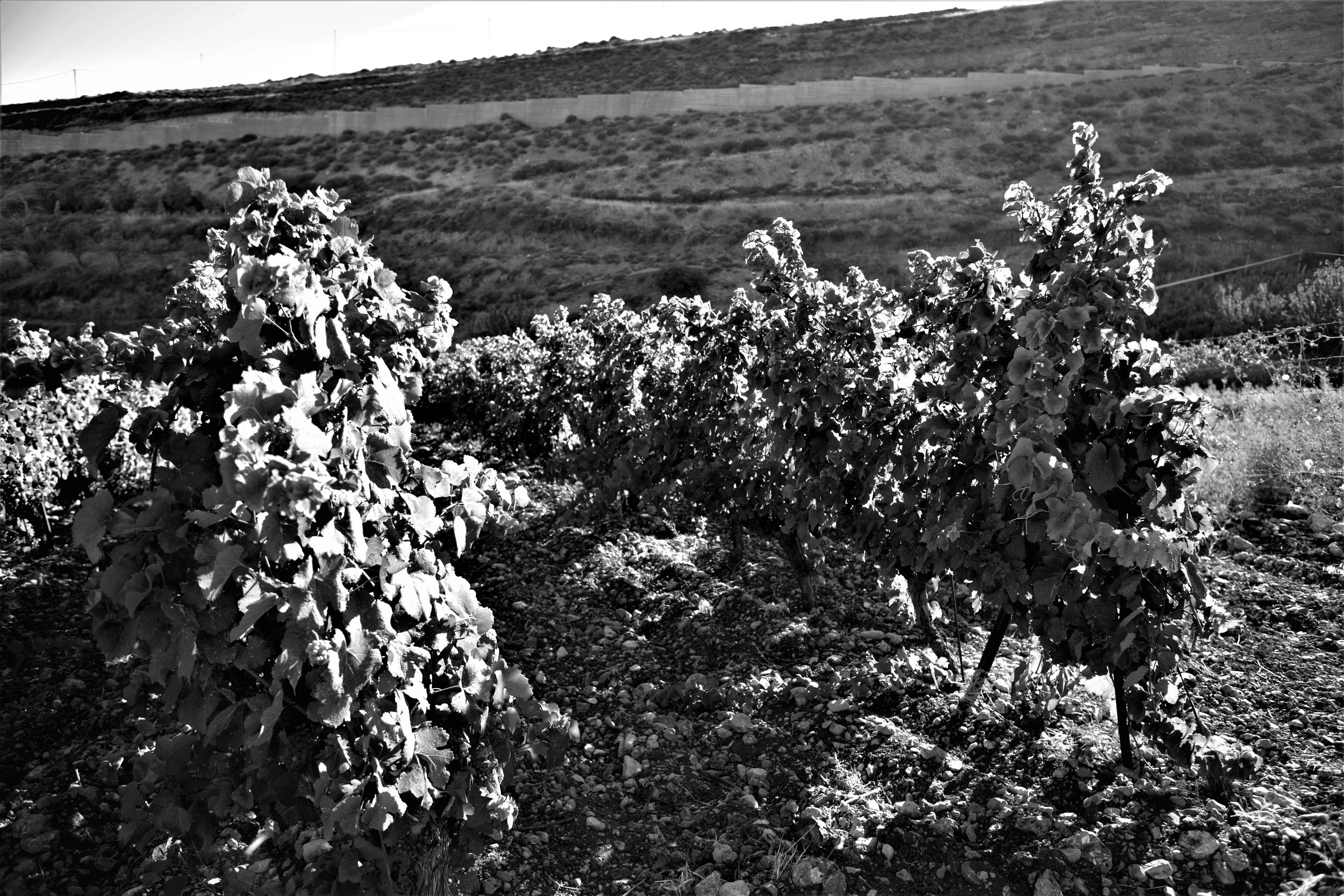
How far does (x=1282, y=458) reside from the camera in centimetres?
492

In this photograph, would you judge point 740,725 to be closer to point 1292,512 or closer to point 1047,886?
point 1047,886

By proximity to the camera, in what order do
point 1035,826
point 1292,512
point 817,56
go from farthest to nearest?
point 817,56, point 1292,512, point 1035,826

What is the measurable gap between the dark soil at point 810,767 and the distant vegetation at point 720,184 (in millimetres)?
12344

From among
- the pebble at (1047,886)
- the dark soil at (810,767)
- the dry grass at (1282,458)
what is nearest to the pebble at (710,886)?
the dark soil at (810,767)

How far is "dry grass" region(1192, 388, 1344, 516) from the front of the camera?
15.2ft

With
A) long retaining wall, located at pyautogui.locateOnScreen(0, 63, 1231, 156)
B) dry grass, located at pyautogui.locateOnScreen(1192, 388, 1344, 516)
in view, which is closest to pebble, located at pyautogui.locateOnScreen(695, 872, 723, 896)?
dry grass, located at pyautogui.locateOnScreen(1192, 388, 1344, 516)

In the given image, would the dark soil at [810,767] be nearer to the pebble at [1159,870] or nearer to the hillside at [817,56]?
the pebble at [1159,870]

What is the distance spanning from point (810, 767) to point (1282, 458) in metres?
3.65

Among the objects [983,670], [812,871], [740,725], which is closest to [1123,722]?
[983,670]

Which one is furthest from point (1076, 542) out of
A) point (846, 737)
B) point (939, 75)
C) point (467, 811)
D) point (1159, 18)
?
point (1159, 18)

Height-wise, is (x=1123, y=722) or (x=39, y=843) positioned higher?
(x=1123, y=722)

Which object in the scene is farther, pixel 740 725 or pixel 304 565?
pixel 740 725

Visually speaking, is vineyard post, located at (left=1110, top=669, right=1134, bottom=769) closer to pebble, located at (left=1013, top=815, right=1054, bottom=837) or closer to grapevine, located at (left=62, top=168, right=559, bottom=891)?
pebble, located at (left=1013, top=815, right=1054, bottom=837)

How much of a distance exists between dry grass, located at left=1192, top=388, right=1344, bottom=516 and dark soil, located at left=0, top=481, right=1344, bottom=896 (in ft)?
2.12
